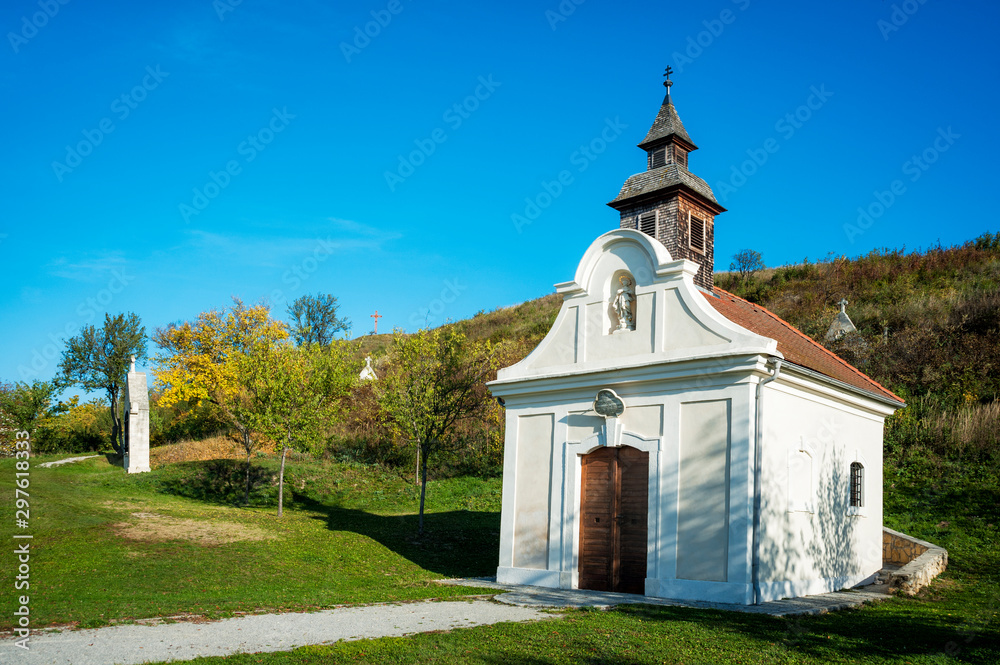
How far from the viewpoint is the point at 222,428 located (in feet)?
129

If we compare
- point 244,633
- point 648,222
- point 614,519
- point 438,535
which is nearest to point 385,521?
point 438,535

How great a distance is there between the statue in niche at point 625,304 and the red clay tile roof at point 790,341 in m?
1.84

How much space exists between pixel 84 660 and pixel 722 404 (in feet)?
33.0

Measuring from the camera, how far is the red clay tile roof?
15.2m

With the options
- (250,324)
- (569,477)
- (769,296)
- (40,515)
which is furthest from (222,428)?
Answer: (769,296)

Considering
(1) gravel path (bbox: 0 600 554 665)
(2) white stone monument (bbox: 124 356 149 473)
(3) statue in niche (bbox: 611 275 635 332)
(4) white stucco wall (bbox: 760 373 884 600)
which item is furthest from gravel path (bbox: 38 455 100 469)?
(4) white stucco wall (bbox: 760 373 884 600)

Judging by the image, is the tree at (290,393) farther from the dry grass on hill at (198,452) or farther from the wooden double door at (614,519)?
the wooden double door at (614,519)

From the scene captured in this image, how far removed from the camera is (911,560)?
52.9 feet

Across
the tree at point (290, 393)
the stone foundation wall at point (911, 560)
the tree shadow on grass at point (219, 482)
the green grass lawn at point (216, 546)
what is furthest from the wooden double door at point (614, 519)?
the tree shadow on grass at point (219, 482)

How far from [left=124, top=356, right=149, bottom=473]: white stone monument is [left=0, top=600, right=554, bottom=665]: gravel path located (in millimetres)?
19871

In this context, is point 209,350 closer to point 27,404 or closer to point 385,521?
point 27,404

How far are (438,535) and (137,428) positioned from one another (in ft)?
45.7

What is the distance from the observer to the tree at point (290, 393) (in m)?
22.3

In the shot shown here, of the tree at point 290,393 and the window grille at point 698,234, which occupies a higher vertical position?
the window grille at point 698,234
